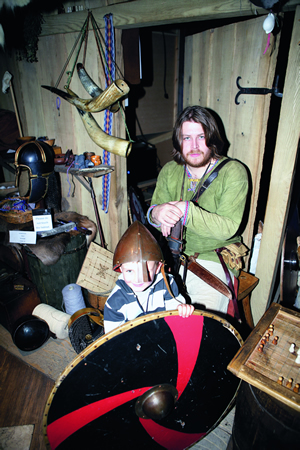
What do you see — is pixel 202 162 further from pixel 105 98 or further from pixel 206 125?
pixel 105 98

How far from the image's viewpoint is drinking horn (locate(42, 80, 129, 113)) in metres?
2.13

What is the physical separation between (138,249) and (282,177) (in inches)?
45.5

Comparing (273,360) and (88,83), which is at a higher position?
(88,83)

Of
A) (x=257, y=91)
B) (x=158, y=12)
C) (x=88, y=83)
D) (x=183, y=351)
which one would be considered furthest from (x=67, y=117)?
(x=183, y=351)

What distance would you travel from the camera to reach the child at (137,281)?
145 cm

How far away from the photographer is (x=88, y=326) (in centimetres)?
223

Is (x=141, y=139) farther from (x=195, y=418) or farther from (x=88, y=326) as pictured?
(x=195, y=418)

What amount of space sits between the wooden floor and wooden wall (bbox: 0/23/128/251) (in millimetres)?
1430

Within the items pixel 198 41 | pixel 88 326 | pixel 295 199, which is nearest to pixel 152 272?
pixel 88 326

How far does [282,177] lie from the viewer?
185cm

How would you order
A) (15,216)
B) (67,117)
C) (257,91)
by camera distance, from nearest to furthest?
(257,91) → (15,216) → (67,117)

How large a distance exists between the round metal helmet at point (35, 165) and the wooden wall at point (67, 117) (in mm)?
422

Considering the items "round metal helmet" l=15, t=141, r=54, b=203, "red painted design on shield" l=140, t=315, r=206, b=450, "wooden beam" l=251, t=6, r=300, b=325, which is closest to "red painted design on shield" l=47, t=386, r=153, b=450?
"red painted design on shield" l=140, t=315, r=206, b=450

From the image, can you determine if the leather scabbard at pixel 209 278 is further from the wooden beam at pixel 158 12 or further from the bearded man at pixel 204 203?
the wooden beam at pixel 158 12
